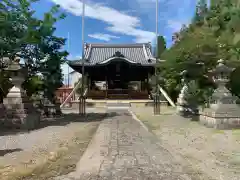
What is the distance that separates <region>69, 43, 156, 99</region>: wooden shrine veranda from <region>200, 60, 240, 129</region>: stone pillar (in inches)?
675

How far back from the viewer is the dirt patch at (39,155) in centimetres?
485

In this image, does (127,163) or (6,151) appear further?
(6,151)

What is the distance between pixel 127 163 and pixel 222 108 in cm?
644

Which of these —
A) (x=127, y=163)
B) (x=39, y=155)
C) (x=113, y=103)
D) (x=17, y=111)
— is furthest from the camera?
(x=113, y=103)

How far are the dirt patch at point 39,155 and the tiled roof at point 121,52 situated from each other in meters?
21.8

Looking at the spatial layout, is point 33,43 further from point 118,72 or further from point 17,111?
point 118,72

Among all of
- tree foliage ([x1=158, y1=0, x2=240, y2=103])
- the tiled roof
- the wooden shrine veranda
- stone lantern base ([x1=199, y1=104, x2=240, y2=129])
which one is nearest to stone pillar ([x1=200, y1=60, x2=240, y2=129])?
stone lantern base ([x1=199, y1=104, x2=240, y2=129])

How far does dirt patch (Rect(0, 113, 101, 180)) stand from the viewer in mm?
4852

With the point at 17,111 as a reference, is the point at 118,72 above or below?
above

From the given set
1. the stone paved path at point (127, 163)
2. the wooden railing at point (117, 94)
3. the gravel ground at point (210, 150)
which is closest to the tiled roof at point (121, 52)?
the wooden railing at point (117, 94)

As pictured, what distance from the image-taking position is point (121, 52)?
113ft

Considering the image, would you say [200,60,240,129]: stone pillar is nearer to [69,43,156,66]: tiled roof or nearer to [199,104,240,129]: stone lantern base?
[199,104,240,129]: stone lantern base

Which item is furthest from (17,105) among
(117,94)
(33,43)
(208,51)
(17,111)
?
(117,94)

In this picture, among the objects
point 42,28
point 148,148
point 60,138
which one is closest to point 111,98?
point 42,28
